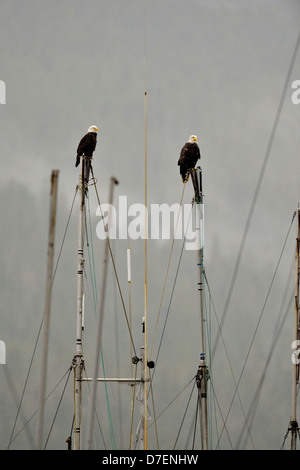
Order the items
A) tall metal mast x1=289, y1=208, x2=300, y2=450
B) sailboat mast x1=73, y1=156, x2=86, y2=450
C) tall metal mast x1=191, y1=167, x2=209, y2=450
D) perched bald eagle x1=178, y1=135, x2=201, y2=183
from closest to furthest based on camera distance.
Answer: tall metal mast x1=191, y1=167, x2=209, y2=450
sailboat mast x1=73, y1=156, x2=86, y2=450
tall metal mast x1=289, y1=208, x2=300, y2=450
perched bald eagle x1=178, y1=135, x2=201, y2=183

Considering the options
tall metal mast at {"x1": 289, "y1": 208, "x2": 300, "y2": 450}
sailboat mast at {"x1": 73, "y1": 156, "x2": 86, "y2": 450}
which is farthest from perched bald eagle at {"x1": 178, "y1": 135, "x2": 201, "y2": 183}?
tall metal mast at {"x1": 289, "y1": 208, "x2": 300, "y2": 450}

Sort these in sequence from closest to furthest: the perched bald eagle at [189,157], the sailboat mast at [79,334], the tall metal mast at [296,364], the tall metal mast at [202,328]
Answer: the tall metal mast at [202,328] → the sailboat mast at [79,334] → the tall metal mast at [296,364] → the perched bald eagle at [189,157]

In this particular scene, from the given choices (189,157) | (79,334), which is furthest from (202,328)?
(189,157)

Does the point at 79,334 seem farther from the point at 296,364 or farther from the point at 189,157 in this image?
the point at 296,364

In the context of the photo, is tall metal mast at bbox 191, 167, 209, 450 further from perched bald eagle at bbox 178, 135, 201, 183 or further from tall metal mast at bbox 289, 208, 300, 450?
tall metal mast at bbox 289, 208, 300, 450

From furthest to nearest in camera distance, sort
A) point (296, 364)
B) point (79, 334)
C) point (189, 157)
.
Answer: point (189, 157)
point (296, 364)
point (79, 334)

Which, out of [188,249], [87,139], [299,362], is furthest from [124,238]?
[299,362]

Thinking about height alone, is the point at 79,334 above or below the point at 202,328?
above

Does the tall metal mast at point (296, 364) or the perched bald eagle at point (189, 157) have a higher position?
the perched bald eagle at point (189, 157)

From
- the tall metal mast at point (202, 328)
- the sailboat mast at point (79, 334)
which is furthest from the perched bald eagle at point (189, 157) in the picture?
the sailboat mast at point (79, 334)

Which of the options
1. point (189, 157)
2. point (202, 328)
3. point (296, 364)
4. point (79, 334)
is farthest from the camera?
point (189, 157)

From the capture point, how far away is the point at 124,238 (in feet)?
72.2

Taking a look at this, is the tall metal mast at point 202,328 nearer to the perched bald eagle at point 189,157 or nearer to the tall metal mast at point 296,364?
the perched bald eagle at point 189,157
